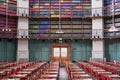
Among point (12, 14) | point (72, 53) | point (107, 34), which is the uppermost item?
point (12, 14)

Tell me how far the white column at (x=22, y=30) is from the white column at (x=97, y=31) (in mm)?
5153

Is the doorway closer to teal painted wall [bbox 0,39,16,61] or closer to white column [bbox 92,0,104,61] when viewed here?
white column [bbox 92,0,104,61]

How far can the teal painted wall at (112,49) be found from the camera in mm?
20312

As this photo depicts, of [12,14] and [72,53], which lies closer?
[12,14]

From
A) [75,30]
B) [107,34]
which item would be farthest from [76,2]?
[107,34]

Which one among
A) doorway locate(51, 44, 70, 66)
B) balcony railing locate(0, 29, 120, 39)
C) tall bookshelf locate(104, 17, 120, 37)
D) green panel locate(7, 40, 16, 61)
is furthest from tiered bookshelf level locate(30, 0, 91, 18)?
green panel locate(7, 40, 16, 61)

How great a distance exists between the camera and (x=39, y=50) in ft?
71.4

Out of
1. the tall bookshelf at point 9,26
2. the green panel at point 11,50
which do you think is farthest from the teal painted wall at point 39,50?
the tall bookshelf at point 9,26

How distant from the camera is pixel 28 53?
835 inches

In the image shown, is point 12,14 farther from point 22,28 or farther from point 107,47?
point 107,47

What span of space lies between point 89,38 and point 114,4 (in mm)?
3189

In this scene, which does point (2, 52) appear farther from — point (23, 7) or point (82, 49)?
point (82, 49)

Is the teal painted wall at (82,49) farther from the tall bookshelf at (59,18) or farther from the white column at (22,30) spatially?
the white column at (22,30)

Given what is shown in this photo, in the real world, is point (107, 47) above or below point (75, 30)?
below
